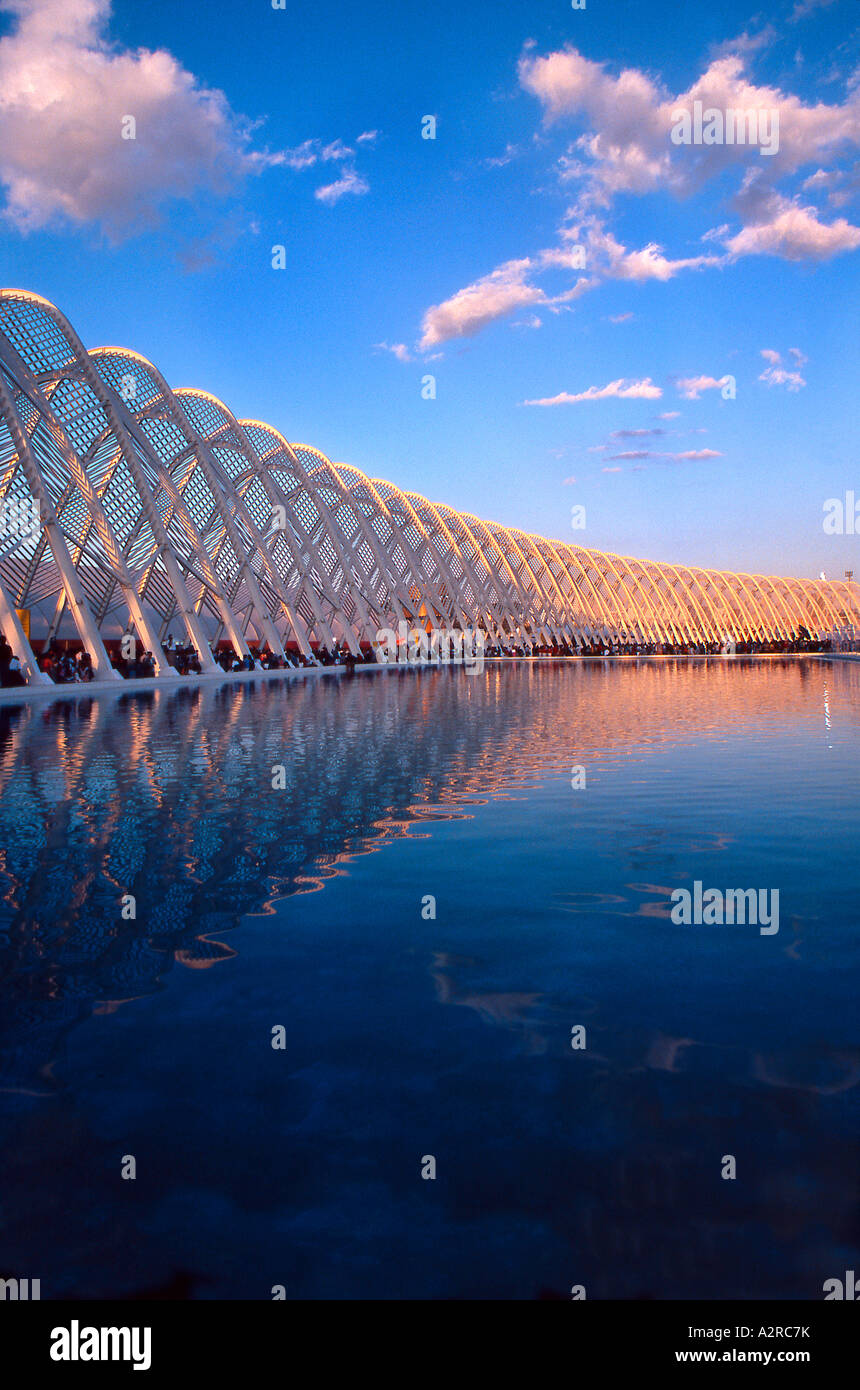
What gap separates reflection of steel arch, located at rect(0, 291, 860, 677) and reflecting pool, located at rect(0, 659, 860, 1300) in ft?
66.0

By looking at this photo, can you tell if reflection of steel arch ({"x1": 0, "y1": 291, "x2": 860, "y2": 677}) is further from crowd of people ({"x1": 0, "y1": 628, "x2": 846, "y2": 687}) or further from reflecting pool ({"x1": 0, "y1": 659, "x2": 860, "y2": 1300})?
reflecting pool ({"x1": 0, "y1": 659, "x2": 860, "y2": 1300})

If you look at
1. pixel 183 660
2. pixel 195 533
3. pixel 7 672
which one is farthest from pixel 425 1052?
pixel 195 533

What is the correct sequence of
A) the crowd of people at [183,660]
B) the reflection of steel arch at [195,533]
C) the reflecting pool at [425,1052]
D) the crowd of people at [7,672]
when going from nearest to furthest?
the reflecting pool at [425,1052], the crowd of people at [7,672], the crowd of people at [183,660], the reflection of steel arch at [195,533]

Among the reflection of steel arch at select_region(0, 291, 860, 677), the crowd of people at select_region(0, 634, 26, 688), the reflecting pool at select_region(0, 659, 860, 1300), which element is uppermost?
the reflection of steel arch at select_region(0, 291, 860, 677)

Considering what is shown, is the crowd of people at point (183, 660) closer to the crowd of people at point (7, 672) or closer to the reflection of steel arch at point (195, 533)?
the crowd of people at point (7, 672)

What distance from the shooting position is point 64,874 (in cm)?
516

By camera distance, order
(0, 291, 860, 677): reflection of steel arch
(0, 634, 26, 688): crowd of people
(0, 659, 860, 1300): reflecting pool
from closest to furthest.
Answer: (0, 659, 860, 1300): reflecting pool, (0, 634, 26, 688): crowd of people, (0, 291, 860, 677): reflection of steel arch

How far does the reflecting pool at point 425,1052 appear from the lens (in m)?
2.04

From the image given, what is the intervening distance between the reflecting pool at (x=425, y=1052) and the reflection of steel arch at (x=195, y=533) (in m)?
20.1

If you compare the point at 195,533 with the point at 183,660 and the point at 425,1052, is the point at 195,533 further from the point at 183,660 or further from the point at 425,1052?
the point at 425,1052

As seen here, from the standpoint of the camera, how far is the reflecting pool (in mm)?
2039

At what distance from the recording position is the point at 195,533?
3672cm

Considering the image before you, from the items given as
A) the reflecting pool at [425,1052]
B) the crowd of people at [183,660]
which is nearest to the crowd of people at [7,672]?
the crowd of people at [183,660]

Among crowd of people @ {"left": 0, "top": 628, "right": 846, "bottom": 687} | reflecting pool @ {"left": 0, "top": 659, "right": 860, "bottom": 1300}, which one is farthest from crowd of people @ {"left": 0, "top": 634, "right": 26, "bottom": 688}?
reflecting pool @ {"left": 0, "top": 659, "right": 860, "bottom": 1300}
